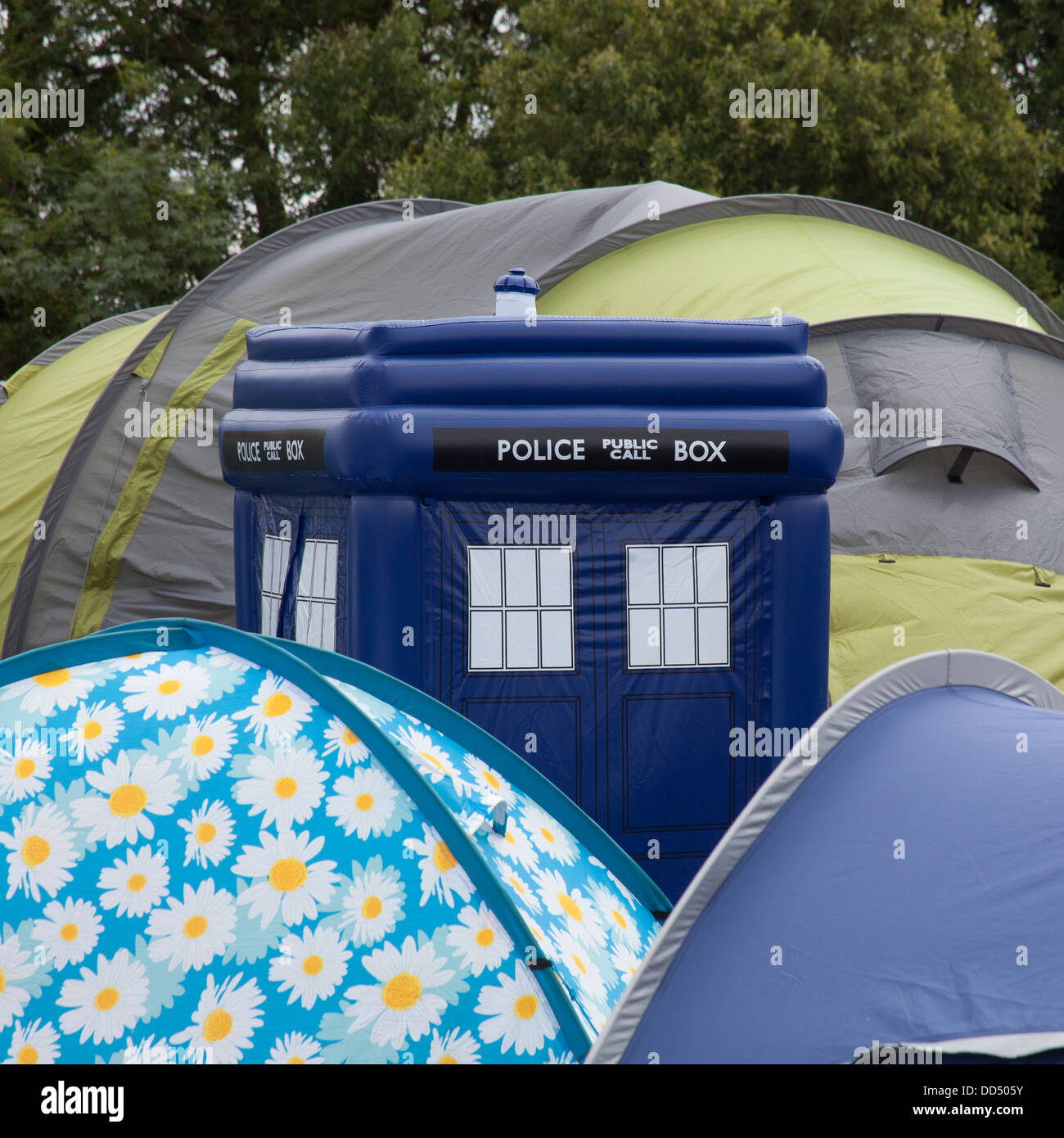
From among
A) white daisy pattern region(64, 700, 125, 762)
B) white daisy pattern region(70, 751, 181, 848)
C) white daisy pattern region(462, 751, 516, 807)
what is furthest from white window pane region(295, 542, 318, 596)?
white daisy pattern region(70, 751, 181, 848)

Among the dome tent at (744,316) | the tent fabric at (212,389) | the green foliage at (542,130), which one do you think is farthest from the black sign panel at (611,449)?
the green foliage at (542,130)

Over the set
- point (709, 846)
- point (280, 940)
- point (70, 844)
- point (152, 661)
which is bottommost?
point (709, 846)

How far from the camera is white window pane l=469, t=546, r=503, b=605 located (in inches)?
159

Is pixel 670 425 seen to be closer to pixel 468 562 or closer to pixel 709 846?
pixel 468 562

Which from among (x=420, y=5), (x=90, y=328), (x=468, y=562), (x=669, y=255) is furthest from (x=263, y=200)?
(x=468, y=562)

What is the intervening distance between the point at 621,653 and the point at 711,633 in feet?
1.02

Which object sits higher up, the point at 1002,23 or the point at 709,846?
the point at 1002,23

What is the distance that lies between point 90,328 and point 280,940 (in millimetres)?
7404

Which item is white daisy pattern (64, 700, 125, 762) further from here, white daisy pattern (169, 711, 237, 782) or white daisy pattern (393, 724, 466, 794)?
white daisy pattern (393, 724, 466, 794)

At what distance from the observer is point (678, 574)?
4152 millimetres

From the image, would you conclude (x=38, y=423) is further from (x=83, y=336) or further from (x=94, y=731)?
(x=94, y=731)

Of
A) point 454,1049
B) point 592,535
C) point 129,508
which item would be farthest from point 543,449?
point 129,508

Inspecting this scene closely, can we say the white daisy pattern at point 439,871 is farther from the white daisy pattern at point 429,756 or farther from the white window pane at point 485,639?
the white window pane at point 485,639

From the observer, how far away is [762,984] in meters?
2.18
